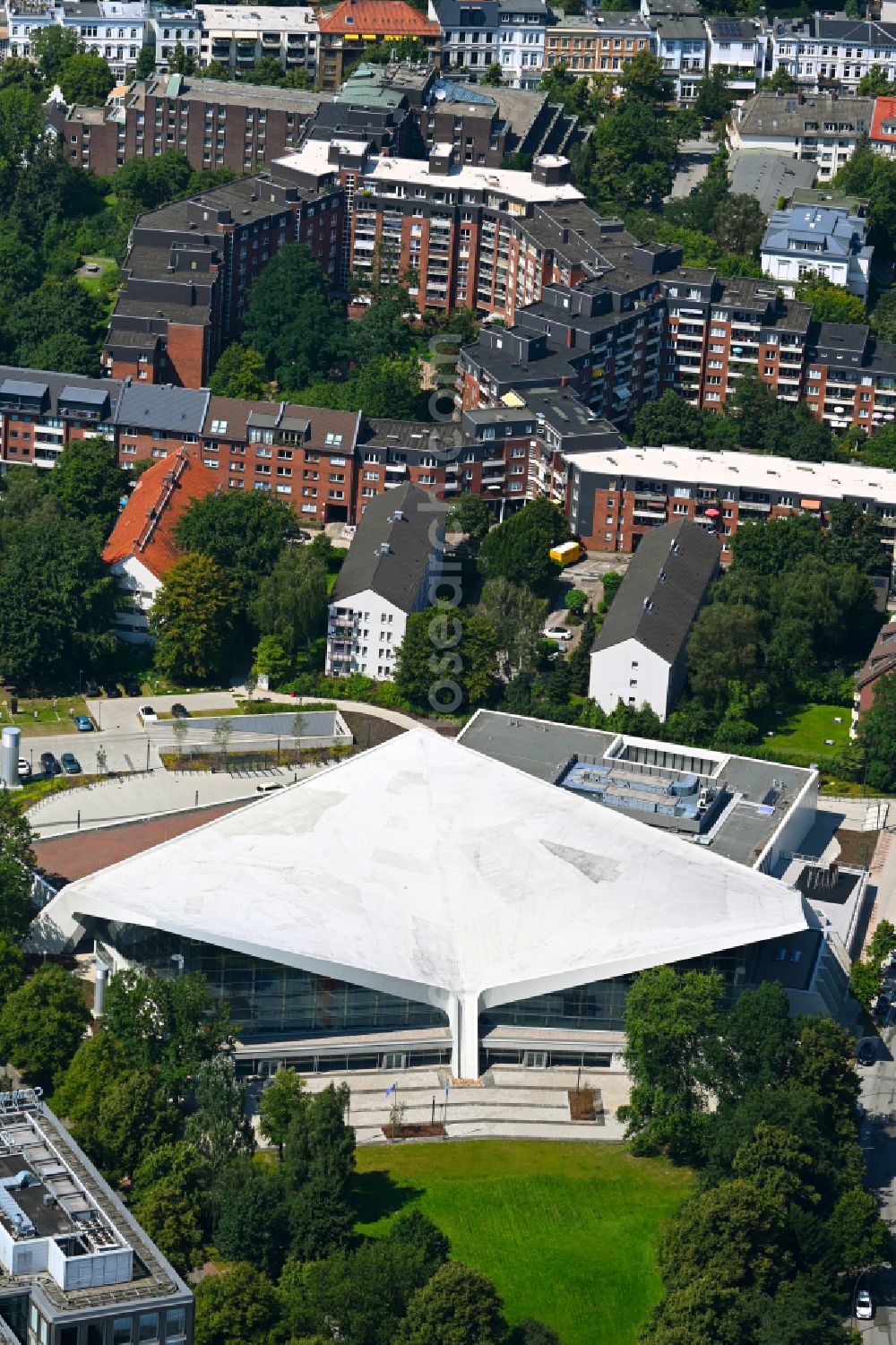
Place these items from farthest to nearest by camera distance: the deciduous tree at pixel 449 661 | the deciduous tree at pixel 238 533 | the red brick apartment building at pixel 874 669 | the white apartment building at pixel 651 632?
the deciduous tree at pixel 238 533
the red brick apartment building at pixel 874 669
the deciduous tree at pixel 449 661
the white apartment building at pixel 651 632

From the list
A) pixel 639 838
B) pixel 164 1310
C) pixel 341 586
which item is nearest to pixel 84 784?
pixel 341 586

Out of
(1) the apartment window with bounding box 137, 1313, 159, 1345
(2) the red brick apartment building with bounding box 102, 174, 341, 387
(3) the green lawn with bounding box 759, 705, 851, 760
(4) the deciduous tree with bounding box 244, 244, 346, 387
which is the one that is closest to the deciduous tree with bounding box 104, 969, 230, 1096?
(1) the apartment window with bounding box 137, 1313, 159, 1345

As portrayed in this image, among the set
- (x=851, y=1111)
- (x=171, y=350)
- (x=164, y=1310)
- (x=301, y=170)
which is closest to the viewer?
(x=164, y=1310)

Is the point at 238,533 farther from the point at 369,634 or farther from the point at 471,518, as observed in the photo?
the point at 471,518

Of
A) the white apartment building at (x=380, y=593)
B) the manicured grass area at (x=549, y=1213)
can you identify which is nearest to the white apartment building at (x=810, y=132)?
the white apartment building at (x=380, y=593)

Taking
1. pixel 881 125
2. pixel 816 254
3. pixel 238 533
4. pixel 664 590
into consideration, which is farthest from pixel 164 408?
pixel 881 125

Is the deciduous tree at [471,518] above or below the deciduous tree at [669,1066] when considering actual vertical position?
above

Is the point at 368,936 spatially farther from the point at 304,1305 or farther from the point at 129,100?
the point at 129,100

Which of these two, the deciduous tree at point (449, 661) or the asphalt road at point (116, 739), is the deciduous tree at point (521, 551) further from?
the asphalt road at point (116, 739)
